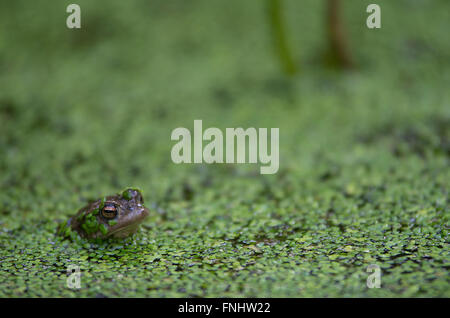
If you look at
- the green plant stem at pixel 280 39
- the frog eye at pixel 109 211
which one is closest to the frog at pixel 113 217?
the frog eye at pixel 109 211

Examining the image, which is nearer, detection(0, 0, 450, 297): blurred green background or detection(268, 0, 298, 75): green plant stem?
detection(0, 0, 450, 297): blurred green background

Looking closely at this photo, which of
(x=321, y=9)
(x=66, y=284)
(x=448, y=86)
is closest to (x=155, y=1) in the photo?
(x=321, y=9)

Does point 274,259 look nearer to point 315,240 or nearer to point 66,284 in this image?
point 315,240

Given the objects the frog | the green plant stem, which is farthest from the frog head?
the green plant stem

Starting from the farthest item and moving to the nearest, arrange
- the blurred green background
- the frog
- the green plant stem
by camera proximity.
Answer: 1. the green plant stem
2. the frog
3. the blurred green background

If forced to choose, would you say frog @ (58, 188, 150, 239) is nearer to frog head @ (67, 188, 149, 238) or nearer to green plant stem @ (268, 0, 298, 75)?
frog head @ (67, 188, 149, 238)
